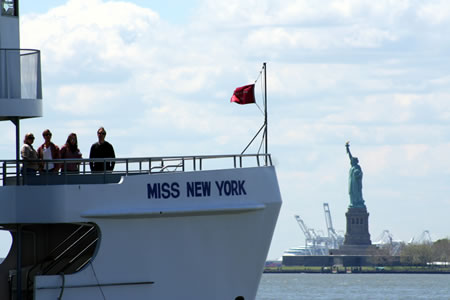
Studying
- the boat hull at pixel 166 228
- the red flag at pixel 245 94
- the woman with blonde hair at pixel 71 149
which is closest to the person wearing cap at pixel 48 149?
the woman with blonde hair at pixel 71 149

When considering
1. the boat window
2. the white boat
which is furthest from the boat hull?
the boat window

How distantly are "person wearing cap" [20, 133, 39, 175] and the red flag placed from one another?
17.7 ft

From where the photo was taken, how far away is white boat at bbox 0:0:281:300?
2195 cm

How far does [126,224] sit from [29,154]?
6.99ft

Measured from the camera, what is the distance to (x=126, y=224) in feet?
73.5

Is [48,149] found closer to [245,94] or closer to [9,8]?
[9,8]

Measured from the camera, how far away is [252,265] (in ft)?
79.3

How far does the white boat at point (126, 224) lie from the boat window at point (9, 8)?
2 cm

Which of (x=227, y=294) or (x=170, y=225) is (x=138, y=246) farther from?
(x=227, y=294)

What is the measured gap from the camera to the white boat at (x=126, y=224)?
72.0 feet

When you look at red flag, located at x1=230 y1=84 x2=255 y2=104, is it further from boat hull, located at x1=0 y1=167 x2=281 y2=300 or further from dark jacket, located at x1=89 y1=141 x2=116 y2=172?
dark jacket, located at x1=89 y1=141 x2=116 y2=172

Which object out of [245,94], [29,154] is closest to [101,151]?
[29,154]

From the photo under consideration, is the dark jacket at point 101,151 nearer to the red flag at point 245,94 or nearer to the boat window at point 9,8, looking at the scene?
the boat window at point 9,8

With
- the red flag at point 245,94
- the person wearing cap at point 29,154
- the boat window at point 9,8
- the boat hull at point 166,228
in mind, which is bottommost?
the boat hull at point 166,228
